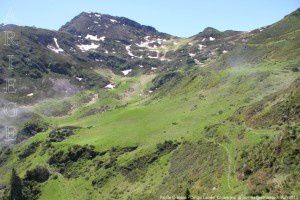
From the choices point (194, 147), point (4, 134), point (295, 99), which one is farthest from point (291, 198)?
point (4, 134)

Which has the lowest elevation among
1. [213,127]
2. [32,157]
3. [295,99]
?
[32,157]

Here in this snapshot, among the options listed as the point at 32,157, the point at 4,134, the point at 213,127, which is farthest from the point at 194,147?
the point at 4,134

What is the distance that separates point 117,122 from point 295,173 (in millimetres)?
85512

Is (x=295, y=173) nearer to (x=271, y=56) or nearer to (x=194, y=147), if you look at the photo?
(x=194, y=147)

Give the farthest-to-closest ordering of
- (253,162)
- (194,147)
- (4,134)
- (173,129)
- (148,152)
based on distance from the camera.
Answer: (4,134) < (173,129) < (148,152) < (194,147) < (253,162)

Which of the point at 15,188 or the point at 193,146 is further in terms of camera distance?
the point at 15,188

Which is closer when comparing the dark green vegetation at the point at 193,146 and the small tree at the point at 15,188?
the dark green vegetation at the point at 193,146

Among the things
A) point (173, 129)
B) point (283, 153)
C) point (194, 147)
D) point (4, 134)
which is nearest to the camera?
point (283, 153)

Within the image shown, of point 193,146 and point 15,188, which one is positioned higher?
point 193,146

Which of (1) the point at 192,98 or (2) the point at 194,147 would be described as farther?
(1) the point at 192,98

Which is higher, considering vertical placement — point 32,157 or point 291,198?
point 291,198

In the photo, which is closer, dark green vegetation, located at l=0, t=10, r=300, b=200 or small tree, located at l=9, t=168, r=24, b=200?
dark green vegetation, located at l=0, t=10, r=300, b=200

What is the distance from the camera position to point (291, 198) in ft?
131

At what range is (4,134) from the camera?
17062 cm
